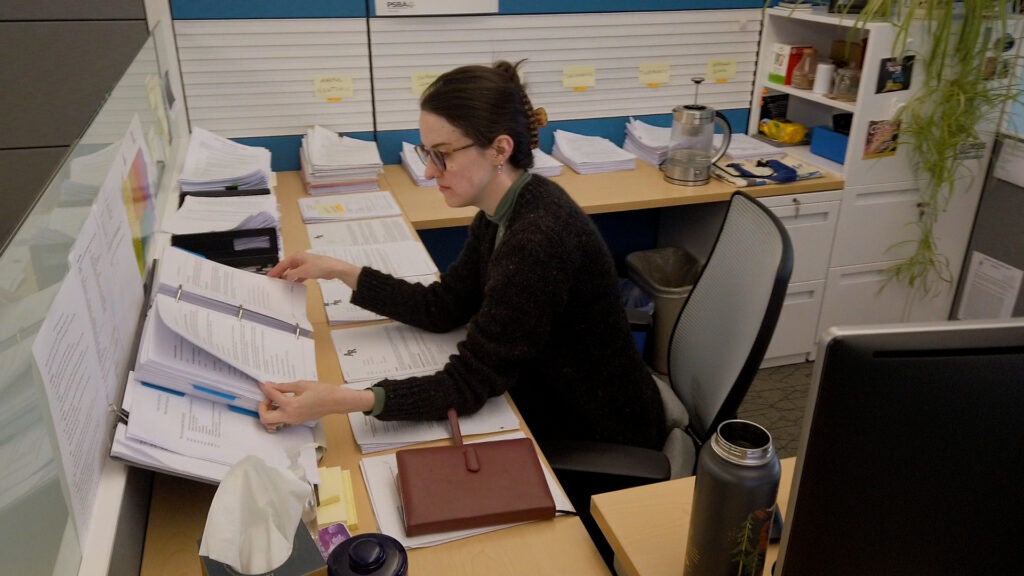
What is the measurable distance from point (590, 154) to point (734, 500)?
82.5 inches

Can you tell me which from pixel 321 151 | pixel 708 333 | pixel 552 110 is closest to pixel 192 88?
pixel 321 151

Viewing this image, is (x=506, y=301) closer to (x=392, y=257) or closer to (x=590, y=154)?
(x=392, y=257)

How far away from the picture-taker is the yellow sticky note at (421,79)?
8.70 feet

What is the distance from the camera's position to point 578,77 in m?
2.82

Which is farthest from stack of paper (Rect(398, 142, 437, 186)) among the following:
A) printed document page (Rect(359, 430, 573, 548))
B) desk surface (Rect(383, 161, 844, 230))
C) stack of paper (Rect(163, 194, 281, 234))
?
printed document page (Rect(359, 430, 573, 548))

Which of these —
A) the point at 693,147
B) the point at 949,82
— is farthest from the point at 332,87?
the point at 949,82

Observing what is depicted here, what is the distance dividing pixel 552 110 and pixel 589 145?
20 centimetres

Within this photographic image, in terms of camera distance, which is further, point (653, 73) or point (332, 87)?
point (653, 73)

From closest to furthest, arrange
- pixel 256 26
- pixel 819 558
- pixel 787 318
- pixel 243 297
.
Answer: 1. pixel 819 558
2. pixel 243 297
3. pixel 256 26
4. pixel 787 318

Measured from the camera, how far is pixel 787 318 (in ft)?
9.19

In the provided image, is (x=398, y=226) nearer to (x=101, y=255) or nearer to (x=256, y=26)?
(x=256, y=26)

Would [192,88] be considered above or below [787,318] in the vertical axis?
above

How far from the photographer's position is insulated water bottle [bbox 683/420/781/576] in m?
0.76

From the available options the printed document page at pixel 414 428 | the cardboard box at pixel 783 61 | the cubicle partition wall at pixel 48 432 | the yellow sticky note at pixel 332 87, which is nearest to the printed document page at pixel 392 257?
the printed document page at pixel 414 428
